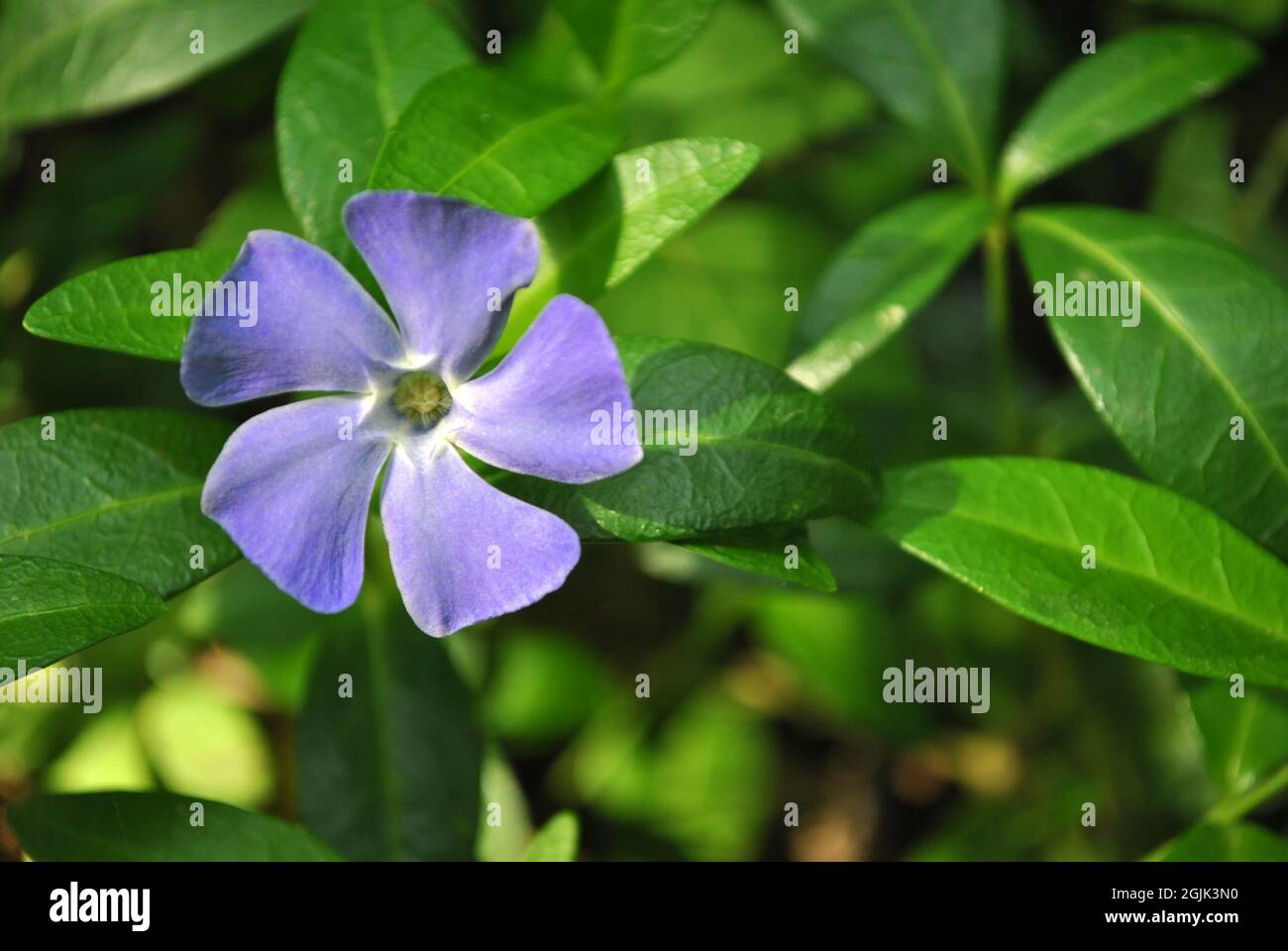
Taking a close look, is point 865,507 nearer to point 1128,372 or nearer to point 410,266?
point 1128,372

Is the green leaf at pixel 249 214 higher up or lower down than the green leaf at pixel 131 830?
higher up

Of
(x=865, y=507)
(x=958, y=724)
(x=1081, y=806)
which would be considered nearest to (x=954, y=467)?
(x=865, y=507)

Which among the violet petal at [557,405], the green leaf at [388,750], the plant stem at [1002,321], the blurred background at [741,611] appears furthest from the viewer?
the blurred background at [741,611]

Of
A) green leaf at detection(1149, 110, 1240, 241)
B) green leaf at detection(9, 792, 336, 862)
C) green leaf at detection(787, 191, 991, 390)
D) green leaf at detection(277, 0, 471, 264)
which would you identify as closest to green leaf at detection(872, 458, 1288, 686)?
green leaf at detection(787, 191, 991, 390)

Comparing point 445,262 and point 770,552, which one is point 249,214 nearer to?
point 445,262

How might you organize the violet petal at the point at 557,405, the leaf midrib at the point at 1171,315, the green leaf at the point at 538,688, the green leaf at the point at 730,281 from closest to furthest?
the violet petal at the point at 557,405
the leaf midrib at the point at 1171,315
the green leaf at the point at 730,281
the green leaf at the point at 538,688

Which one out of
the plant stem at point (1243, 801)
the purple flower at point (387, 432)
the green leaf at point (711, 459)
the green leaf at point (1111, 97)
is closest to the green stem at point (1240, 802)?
the plant stem at point (1243, 801)

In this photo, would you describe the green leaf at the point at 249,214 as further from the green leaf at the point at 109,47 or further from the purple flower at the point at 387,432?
the purple flower at the point at 387,432

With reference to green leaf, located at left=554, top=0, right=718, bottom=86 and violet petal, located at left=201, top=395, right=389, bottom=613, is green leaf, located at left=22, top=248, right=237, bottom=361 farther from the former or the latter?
green leaf, located at left=554, top=0, right=718, bottom=86
